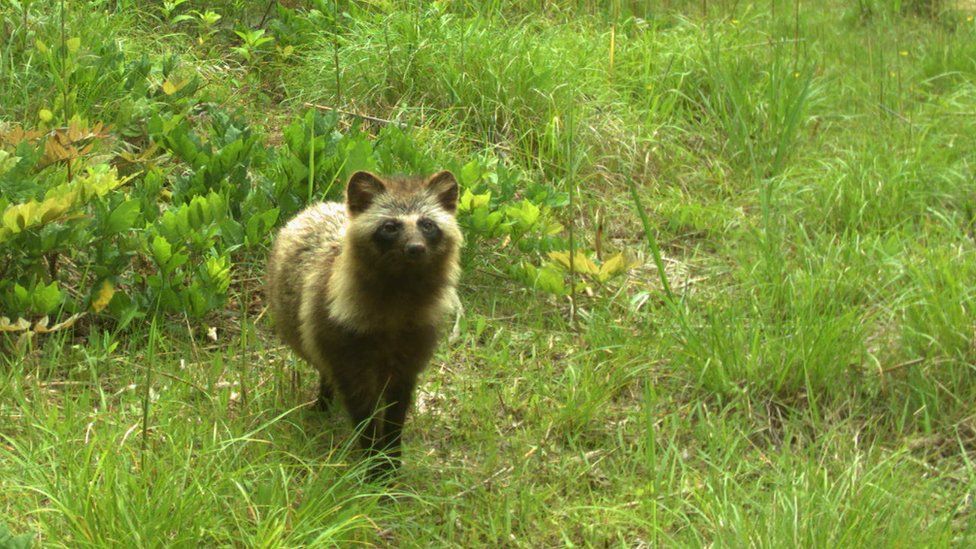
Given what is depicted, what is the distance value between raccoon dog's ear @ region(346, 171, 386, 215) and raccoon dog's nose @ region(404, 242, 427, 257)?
33 centimetres

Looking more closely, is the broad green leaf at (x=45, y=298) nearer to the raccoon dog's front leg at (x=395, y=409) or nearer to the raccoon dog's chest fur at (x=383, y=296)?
the raccoon dog's chest fur at (x=383, y=296)

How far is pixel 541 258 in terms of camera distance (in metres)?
5.45

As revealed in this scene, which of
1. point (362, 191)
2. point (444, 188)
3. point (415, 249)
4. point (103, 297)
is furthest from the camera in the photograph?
point (103, 297)

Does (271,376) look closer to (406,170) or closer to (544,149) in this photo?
(406,170)

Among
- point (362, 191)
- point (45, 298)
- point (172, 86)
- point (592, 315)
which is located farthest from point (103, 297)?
point (592, 315)

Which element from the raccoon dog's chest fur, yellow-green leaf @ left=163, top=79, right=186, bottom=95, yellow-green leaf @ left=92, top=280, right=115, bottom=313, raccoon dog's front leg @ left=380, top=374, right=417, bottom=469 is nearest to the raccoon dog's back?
the raccoon dog's chest fur

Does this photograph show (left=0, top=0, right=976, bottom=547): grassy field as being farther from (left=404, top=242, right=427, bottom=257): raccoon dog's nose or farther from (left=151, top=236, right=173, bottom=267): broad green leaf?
(left=404, top=242, right=427, bottom=257): raccoon dog's nose

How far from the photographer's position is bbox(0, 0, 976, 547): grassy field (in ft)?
11.6

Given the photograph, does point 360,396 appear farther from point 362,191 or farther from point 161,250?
point 161,250

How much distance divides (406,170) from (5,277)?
182 cm

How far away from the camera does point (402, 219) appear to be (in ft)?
12.9

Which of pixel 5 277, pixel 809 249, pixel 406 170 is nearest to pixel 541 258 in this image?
pixel 406 170

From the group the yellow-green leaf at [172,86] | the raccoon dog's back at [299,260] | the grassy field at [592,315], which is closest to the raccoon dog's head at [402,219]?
the raccoon dog's back at [299,260]

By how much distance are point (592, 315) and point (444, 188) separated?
1.12 m
